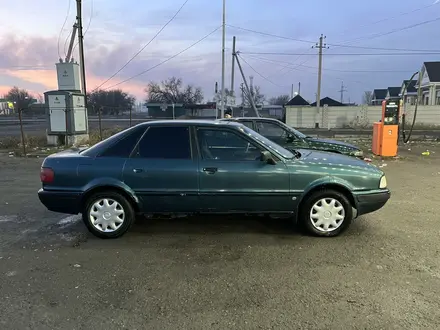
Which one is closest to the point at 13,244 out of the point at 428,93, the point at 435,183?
the point at 435,183

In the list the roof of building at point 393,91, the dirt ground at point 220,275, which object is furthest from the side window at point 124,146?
the roof of building at point 393,91

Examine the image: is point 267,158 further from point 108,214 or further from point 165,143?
point 108,214

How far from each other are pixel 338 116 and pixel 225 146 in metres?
36.5

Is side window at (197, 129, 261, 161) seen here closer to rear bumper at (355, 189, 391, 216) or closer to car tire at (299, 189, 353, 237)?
car tire at (299, 189, 353, 237)

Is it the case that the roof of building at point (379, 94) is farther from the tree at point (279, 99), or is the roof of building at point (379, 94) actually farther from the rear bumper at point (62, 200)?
the rear bumper at point (62, 200)

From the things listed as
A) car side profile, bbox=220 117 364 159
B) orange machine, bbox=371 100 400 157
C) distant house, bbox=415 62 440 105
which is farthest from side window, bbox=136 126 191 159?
distant house, bbox=415 62 440 105

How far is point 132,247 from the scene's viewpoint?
455 centimetres

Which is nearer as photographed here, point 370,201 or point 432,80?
point 370,201

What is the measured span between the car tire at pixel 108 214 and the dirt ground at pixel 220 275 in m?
0.15

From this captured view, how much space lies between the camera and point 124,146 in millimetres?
4887

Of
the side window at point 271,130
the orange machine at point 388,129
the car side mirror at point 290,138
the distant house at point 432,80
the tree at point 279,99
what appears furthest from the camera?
the tree at point 279,99

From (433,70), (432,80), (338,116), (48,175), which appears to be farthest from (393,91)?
(48,175)

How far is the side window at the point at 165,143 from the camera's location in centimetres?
484

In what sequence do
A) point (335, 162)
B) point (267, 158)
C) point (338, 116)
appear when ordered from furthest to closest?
point (338, 116), point (335, 162), point (267, 158)
